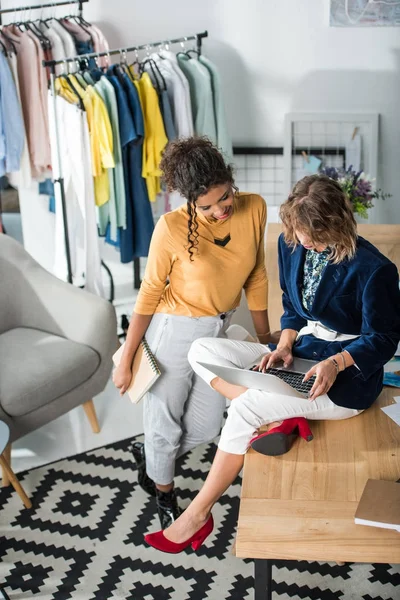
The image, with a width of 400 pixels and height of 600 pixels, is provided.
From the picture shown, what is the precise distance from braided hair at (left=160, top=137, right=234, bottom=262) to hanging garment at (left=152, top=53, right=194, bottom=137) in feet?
5.45

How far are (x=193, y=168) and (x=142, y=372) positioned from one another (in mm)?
684

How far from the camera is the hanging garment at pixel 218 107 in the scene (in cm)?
396

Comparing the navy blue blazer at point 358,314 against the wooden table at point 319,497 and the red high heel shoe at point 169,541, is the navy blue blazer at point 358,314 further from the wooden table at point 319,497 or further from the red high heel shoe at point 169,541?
the red high heel shoe at point 169,541

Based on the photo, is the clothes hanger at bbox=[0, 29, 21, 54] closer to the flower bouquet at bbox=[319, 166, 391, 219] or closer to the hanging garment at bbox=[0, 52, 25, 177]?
the hanging garment at bbox=[0, 52, 25, 177]

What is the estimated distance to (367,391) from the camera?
7.06 ft

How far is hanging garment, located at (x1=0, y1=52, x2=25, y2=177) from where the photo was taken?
3.71 m

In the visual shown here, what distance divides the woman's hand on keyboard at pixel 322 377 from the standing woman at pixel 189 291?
443mm

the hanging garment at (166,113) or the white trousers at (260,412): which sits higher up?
the hanging garment at (166,113)

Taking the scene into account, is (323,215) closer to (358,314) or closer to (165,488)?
(358,314)

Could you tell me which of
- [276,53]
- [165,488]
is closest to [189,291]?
[165,488]

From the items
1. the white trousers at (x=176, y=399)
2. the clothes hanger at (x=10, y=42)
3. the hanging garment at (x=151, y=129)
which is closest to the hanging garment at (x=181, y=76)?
the hanging garment at (x=151, y=129)

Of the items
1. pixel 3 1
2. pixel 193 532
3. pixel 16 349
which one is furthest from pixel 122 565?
pixel 3 1

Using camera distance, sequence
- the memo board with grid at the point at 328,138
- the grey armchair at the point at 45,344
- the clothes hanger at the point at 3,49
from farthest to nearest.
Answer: the memo board with grid at the point at 328,138 < the clothes hanger at the point at 3,49 < the grey armchair at the point at 45,344

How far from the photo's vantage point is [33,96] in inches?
152
